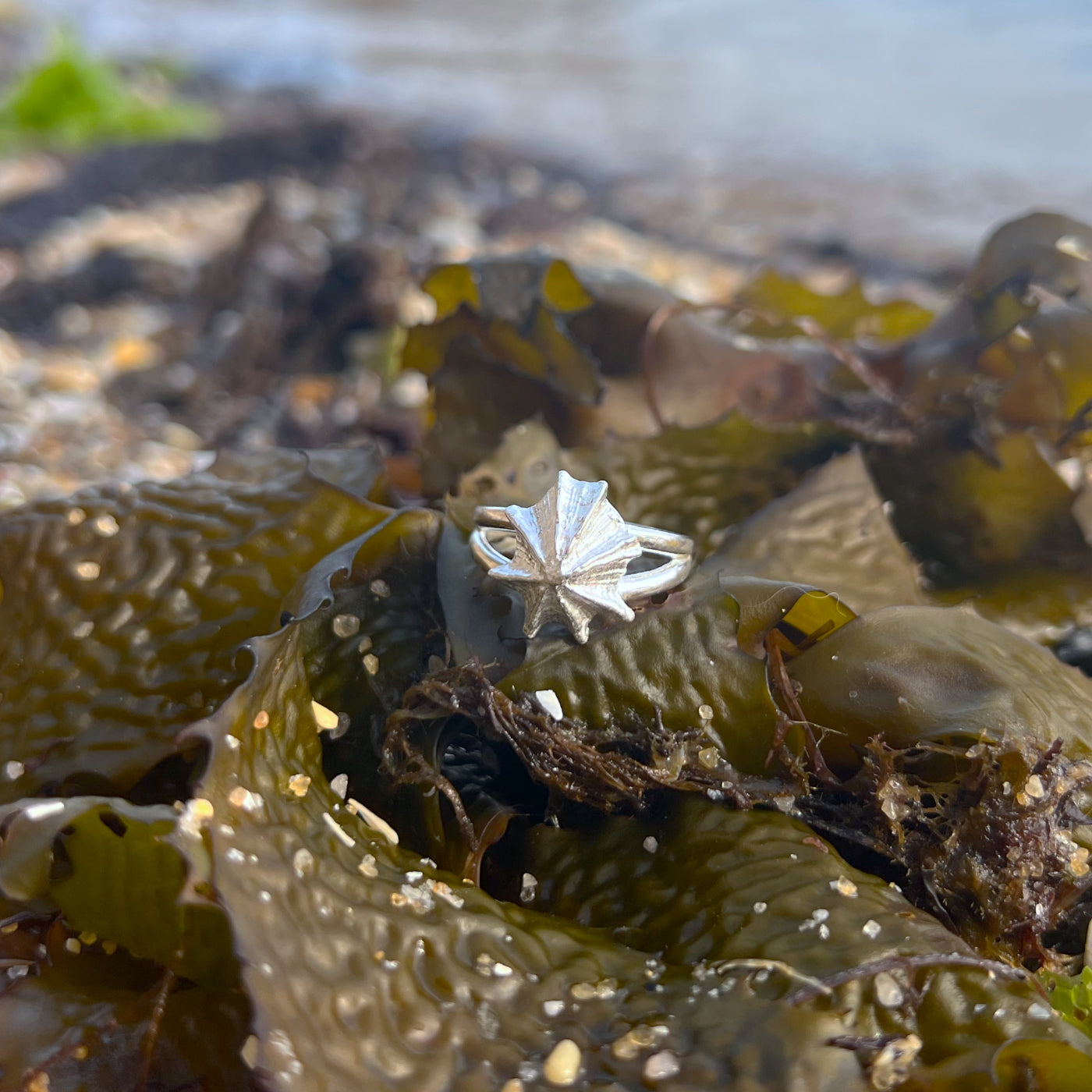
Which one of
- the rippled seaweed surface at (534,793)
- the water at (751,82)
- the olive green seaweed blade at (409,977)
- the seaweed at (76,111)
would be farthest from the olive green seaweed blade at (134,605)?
the seaweed at (76,111)

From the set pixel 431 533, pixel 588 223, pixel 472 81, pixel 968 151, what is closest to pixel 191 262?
pixel 588 223

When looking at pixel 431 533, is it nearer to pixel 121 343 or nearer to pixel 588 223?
pixel 121 343

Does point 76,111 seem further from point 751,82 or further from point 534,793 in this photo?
point 534,793

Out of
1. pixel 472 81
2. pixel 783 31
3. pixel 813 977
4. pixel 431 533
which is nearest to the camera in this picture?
pixel 813 977

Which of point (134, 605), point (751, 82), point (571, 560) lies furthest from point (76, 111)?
point (571, 560)

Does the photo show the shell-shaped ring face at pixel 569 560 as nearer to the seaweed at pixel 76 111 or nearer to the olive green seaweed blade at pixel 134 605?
the olive green seaweed blade at pixel 134 605

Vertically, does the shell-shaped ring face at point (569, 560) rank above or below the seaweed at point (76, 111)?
above

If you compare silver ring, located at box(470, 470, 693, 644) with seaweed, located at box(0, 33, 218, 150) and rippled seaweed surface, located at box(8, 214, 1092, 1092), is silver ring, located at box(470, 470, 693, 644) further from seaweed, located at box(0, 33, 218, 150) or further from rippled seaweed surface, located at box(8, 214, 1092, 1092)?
seaweed, located at box(0, 33, 218, 150)
